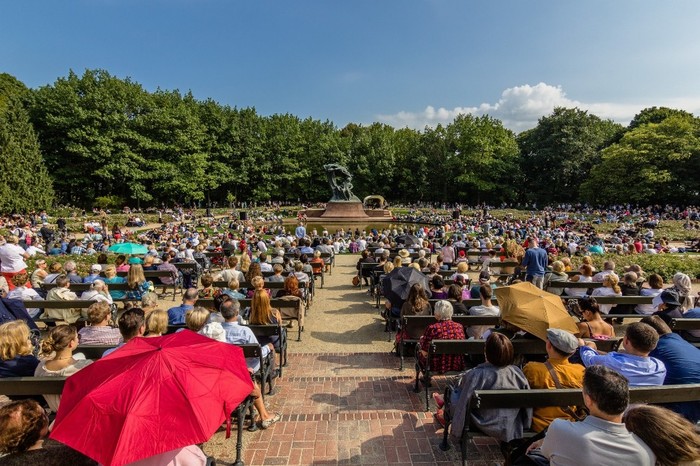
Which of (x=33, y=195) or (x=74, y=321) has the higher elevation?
(x=33, y=195)

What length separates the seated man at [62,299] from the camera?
707cm

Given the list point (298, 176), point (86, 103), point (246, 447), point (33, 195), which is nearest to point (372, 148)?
point (298, 176)

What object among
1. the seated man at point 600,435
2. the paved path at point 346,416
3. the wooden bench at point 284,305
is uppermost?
the seated man at point 600,435

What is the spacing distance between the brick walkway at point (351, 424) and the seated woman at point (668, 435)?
2.03 m

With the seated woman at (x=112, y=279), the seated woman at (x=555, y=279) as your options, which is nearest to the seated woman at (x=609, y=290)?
the seated woman at (x=555, y=279)

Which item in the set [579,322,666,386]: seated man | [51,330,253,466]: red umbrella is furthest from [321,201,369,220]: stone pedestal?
[51,330,253,466]: red umbrella

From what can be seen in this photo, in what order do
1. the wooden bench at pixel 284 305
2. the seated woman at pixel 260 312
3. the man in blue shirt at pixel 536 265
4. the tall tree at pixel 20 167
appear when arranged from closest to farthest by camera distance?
the seated woman at pixel 260 312, the wooden bench at pixel 284 305, the man in blue shirt at pixel 536 265, the tall tree at pixel 20 167

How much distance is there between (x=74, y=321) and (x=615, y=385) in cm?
830

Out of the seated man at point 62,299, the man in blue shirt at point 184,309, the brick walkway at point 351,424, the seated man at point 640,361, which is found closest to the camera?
the seated man at point 640,361

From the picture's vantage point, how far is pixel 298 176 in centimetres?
5434

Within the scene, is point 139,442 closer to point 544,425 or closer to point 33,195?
point 544,425

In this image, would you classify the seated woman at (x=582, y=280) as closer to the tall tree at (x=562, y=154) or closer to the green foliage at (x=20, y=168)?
the green foliage at (x=20, y=168)

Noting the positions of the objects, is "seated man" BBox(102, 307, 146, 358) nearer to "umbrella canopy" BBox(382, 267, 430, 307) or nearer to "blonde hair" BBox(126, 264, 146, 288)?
"umbrella canopy" BBox(382, 267, 430, 307)

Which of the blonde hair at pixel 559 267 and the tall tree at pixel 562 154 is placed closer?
the blonde hair at pixel 559 267
